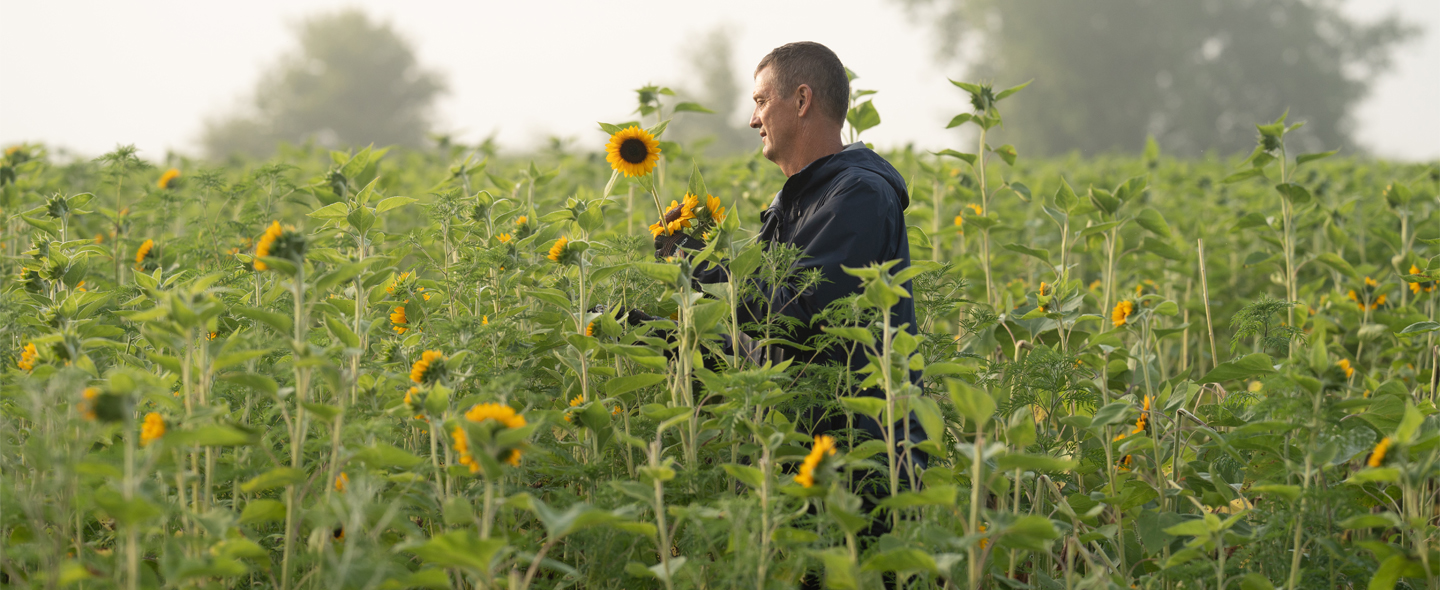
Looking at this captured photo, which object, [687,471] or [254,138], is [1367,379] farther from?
[254,138]

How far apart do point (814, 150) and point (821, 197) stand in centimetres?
28

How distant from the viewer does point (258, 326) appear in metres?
2.21

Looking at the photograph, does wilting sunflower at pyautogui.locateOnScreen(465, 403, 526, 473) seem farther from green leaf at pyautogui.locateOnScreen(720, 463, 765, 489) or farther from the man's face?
the man's face

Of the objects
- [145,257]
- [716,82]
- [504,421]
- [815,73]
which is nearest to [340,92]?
[716,82]

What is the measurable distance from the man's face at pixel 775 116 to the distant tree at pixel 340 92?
110 feet

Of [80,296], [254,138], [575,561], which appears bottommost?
[575,561]

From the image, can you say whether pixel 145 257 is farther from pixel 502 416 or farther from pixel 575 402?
pixel 502 416

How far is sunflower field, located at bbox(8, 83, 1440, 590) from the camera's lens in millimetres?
1517

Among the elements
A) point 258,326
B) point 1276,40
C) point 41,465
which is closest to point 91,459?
point 41,465

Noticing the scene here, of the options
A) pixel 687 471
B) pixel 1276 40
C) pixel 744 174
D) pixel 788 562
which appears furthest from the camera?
pixel 1276 40

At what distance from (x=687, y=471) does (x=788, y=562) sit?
27 cm

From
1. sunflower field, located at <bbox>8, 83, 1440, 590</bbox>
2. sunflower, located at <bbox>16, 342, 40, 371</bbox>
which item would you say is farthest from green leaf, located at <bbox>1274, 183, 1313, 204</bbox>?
sunflower, located at <bbox>16, 342, 40, 371</bbox>

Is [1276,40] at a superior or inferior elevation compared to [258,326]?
superior

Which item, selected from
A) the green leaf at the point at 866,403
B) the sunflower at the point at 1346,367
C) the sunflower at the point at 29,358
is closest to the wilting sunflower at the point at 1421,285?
the sunflower at the point at 1346,367
